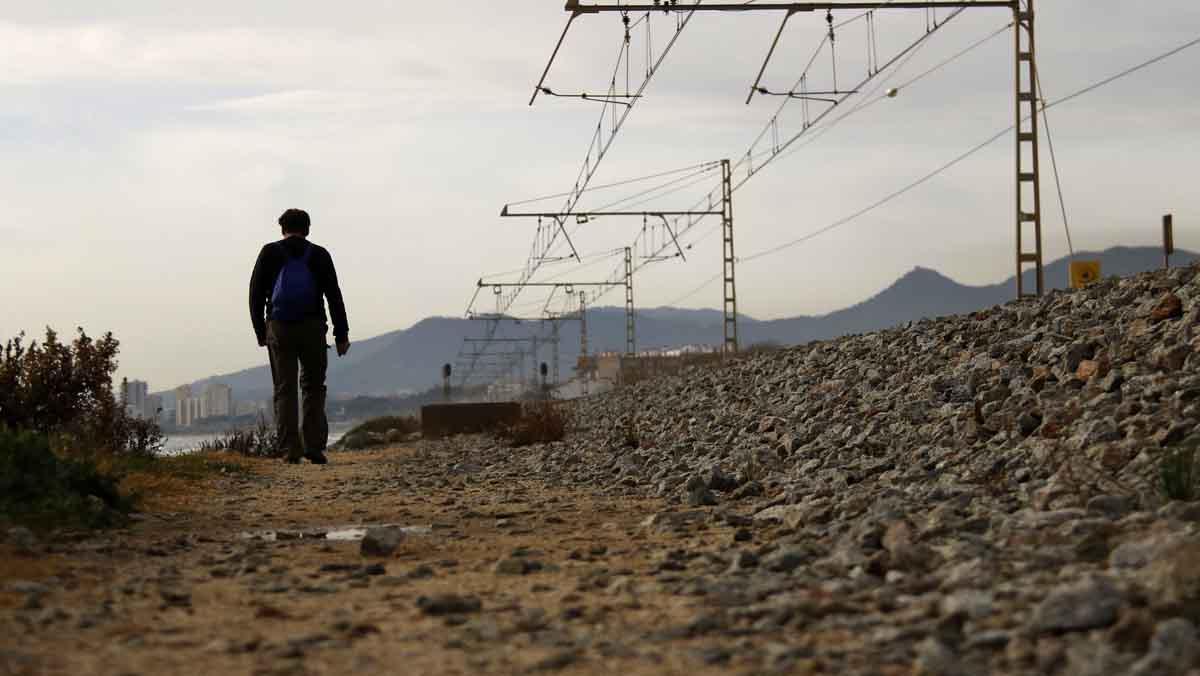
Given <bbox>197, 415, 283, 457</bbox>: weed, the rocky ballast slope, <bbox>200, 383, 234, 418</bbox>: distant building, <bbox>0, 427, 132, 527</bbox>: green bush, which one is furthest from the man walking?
<bbox>200, 383, 234, 418</bbox>: distant building

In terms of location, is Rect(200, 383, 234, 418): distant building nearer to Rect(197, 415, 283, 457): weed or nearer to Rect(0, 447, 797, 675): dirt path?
Rect(197, 415, 283, 457): weed

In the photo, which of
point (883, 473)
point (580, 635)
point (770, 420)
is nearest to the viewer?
point (580, 635)

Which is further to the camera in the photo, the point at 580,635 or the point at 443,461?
the point at 443,461

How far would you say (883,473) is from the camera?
7.95m

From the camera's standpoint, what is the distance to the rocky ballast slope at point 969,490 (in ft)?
12.0

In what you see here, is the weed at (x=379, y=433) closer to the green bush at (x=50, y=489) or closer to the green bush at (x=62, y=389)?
the green bush at (x=62, y=389)

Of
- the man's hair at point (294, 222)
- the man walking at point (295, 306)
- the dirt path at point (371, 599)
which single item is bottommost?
the dirt path at point (371, 599)

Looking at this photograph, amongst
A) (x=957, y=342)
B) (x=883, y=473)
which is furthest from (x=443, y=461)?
(x=883, y=473)

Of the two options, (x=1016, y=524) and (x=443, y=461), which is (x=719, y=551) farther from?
(x=443, y=461)

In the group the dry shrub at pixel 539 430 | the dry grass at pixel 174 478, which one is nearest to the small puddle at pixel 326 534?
the dry grass at pixel 174 478

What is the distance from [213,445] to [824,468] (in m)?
12.9

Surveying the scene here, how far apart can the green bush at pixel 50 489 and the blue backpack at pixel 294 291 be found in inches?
105

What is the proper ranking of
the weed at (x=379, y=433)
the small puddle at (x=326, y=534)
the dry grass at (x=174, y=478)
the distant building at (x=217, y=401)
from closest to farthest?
the small puddle at (x=326, y=534), the dry grass at (x=174, y=478), the weed at (x=379, y=433), the distant building at (x=217, y=401)

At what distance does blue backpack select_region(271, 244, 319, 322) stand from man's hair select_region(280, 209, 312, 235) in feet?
0.68
